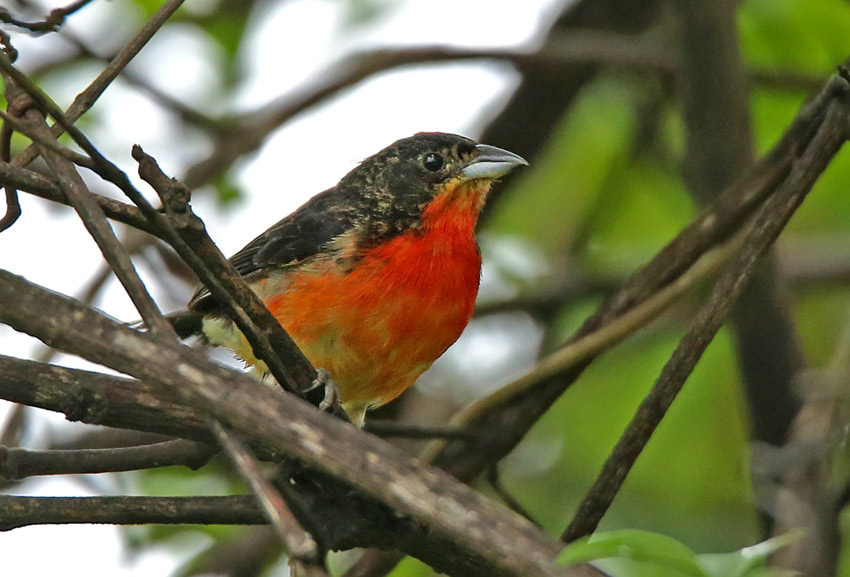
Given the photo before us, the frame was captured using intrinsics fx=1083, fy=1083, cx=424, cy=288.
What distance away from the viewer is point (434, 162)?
4.83 meters

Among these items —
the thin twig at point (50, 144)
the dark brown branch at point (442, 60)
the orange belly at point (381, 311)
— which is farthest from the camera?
the dark brown branch at point (442, 60)

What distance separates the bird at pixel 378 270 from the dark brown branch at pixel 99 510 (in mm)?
1642

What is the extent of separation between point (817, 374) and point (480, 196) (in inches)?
62.6

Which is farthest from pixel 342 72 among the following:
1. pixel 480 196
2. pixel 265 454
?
pixel 265 454

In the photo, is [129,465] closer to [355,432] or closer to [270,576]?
[355,432]

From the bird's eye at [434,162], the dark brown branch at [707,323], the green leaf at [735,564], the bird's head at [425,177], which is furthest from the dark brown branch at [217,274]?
the bird's eye at [434,162]

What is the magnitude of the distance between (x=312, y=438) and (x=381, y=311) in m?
2.45

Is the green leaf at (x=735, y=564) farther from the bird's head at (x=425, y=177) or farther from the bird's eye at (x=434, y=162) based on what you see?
the bird's eye at (x=434, y=162)

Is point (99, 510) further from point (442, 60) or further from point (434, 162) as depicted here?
point (442, 60)

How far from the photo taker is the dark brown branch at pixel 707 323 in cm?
278

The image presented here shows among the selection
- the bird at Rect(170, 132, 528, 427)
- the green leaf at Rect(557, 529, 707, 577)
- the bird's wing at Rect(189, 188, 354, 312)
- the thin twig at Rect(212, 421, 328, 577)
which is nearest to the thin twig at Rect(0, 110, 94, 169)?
the thin twig at Rect(212, 421, 328, 577)

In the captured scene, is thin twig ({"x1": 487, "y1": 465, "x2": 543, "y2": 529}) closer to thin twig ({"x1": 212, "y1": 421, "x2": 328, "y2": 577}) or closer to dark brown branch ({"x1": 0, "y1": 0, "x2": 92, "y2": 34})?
dark brown branch ({"x1": 0, "y1": 0, "x2": 92, "y2": 34})

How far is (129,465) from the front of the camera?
256cm

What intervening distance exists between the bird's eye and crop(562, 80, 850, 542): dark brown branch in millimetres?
2087
